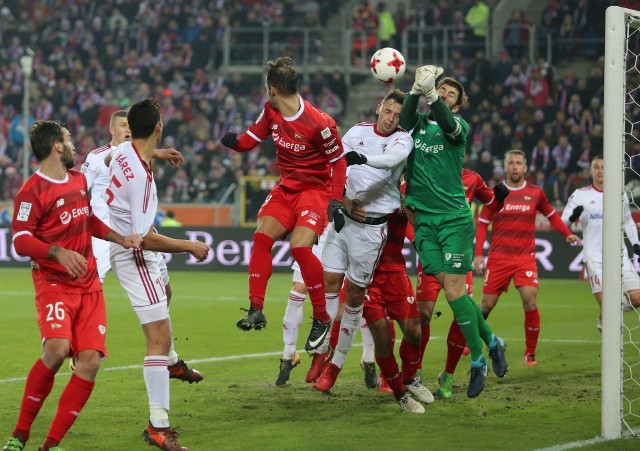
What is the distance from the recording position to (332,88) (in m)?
28.9

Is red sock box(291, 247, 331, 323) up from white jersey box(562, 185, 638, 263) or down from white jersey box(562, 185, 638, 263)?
down

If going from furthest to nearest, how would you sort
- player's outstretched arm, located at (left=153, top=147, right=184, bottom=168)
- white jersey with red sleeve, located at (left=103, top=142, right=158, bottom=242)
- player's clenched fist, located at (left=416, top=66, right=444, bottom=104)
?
player's clenched fist, located at (left=416, top=66, right=444, bottom=104) < player's outstretched arm, located at (left=153, top=147, right=184, bottom=168) < white jersey with red sleeve, located at (left=103, top=142, right=158, bottom=242)

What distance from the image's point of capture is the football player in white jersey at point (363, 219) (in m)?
8.52

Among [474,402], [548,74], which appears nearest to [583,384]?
[474,402]

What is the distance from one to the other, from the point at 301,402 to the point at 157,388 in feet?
6.78

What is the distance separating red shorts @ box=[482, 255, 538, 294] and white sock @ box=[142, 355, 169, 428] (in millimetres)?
5593

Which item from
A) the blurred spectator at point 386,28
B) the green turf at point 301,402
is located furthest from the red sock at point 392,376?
the blurred spectator at point 386,28

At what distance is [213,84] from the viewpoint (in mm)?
30328

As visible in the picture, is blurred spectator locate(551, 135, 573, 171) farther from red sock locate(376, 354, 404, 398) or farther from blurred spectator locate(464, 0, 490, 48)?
red sock locate(376, 354, 404, 398)

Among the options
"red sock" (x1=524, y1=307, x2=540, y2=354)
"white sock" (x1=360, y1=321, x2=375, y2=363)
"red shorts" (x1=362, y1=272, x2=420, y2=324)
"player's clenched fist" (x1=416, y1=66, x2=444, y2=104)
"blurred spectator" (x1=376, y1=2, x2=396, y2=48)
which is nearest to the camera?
"player's clenched fist" (x1=416, y1=66, x2=444, y2=104)

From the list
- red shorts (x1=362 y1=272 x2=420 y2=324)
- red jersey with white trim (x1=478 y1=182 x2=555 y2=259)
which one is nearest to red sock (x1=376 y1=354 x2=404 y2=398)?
red shorts (x1=362 y1=272 x2=420 y2=324)

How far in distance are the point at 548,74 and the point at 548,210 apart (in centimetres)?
1540

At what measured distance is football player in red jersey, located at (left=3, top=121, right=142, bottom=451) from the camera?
246 inches

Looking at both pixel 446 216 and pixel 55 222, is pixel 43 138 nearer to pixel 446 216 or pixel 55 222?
pixel 55 222
